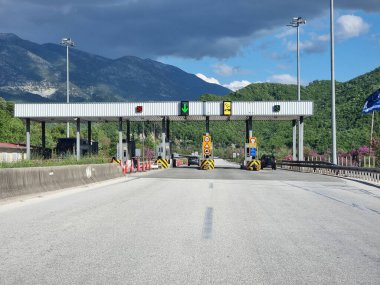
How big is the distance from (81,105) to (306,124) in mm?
61723

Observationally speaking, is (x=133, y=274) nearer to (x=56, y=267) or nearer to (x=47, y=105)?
(x=56, y=267)

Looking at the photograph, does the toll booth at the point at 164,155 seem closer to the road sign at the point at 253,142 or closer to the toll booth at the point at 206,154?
the toll booth at the point at 206,154

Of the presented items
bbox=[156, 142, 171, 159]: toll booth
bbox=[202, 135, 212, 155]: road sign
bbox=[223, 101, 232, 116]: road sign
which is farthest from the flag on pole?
bbox=[156, 142, 171, 159]: toll booth

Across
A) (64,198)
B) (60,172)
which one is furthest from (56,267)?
(60,172)

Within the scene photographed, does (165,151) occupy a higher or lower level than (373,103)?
lower

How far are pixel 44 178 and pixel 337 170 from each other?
2363cm

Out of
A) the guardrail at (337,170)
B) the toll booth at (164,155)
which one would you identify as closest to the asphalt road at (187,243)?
the guardrail at (337,170)

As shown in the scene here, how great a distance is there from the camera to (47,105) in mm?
53406

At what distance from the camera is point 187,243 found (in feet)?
24.8

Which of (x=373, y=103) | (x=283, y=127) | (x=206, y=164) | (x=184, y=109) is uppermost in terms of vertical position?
(x=283, y=127)

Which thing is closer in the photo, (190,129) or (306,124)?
(306,124)

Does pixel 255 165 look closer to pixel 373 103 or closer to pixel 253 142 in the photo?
pixel 253 142

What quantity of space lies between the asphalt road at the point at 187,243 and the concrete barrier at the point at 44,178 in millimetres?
836

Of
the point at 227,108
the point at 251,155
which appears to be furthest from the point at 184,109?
the point at 251,155
